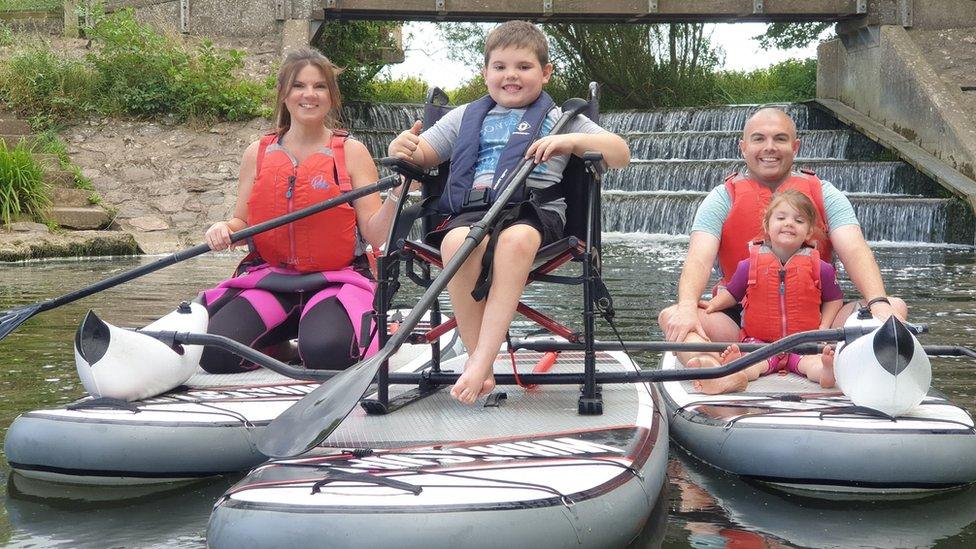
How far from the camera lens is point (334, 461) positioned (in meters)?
2.82

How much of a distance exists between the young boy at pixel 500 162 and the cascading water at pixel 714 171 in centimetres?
907

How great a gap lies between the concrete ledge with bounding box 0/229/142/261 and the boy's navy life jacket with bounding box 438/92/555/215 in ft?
27.6

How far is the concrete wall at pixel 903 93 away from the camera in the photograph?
44.7 feet

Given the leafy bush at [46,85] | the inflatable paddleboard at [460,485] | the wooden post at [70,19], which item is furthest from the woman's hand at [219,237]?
the wooden post at [70,19]

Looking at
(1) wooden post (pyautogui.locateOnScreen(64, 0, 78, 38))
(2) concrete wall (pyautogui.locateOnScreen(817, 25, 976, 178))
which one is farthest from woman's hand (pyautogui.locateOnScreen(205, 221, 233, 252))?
(1) wooden post (pyautogui.locateOnScreen(64, 0, 78, 38))

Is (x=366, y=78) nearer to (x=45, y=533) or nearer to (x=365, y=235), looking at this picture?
(x=365, y=235)

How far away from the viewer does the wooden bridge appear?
15.7m

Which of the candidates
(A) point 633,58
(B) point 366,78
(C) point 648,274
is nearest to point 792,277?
(C) point 648,274

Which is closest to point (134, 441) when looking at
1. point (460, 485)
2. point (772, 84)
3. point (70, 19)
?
point (460, 485)

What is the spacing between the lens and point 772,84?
23.3m

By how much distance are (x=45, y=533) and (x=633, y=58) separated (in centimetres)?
1913

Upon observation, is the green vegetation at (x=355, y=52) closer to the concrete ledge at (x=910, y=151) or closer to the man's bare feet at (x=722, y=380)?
the concrete ledge at (x=910, y=151)

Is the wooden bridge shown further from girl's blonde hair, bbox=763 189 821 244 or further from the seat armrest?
the seat armrest

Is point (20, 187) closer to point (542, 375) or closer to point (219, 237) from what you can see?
point (219, 237)
